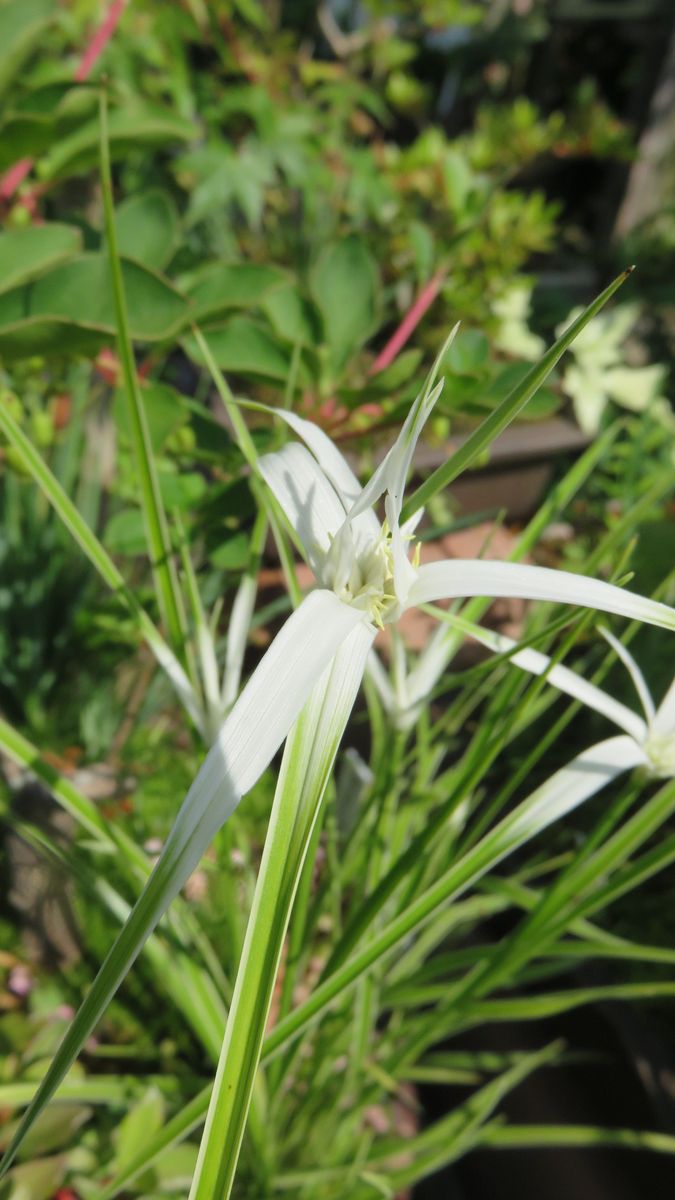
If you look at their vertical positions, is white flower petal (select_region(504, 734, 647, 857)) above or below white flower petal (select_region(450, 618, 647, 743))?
below

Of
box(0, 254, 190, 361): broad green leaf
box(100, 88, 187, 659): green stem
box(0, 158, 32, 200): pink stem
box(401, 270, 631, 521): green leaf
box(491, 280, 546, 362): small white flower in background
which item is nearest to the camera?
box(401, 270, 631, 521): green leaf

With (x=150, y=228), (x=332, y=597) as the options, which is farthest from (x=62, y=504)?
(x=150, y=228)

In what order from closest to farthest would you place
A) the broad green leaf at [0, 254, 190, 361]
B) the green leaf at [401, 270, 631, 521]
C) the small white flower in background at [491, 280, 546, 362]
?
the green leaf at [401, 270, 631, 521] → the broad green leaf at [0, 254, 190, 361] → the small white flower in background at [491, 280, 546, 362]

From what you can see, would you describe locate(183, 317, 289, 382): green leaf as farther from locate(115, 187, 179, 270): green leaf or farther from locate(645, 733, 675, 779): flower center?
locate(645, 733, 675, 779): flower center

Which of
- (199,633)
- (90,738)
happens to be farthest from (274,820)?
(90,738)

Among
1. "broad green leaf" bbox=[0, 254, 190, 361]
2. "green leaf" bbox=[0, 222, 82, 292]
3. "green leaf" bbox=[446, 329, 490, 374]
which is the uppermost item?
"green leaf" bbox=[0, 222, 82, 292]

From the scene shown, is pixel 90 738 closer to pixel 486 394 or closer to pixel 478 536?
pixel 486 394

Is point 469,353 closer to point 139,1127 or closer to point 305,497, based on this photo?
point 305,497

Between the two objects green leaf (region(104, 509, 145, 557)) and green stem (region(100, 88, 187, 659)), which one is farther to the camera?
green leaf (region(104, 509, 145, 557))

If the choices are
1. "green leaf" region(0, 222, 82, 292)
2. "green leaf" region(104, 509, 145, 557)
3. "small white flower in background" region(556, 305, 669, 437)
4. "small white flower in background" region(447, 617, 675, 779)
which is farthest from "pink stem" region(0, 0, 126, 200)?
"small white flower in background" region(556, 305, 669, 437)
